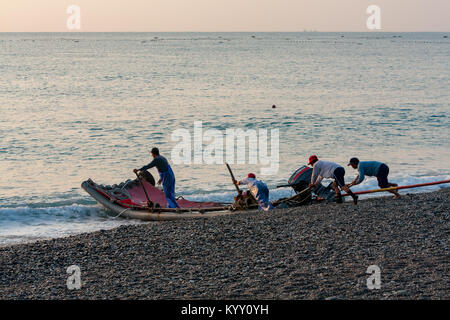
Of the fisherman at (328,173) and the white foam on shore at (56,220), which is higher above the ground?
the fisherman at (328,173)

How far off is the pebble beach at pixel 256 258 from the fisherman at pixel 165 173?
2.09 meters

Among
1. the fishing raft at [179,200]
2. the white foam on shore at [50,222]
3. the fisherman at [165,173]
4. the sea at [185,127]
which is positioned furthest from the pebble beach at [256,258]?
the sea at [185,127]

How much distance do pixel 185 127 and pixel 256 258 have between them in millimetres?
22813

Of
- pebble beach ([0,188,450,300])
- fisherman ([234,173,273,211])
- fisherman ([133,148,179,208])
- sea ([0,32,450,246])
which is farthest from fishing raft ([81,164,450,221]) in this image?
pebble beach ([0,188,450,300])

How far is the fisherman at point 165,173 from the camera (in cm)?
1458

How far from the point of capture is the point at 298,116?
118 ft

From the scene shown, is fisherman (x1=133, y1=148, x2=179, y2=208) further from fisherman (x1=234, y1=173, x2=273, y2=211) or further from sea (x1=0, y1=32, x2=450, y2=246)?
fisherman (x1=234, y1=173, x2=273, y2=211)

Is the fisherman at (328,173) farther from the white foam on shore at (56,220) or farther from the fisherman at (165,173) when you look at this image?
the fisherman at (165,173)

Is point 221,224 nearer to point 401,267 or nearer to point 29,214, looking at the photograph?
point 401,267

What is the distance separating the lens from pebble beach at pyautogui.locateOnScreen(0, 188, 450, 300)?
839 centimetres

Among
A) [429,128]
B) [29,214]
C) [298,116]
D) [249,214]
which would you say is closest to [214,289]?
[249,214]

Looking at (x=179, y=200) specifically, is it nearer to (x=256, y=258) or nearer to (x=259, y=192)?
Answer: (x=259, y=192)

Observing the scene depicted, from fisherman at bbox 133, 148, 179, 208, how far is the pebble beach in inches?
82.3

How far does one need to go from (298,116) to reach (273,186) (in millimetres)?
17133
